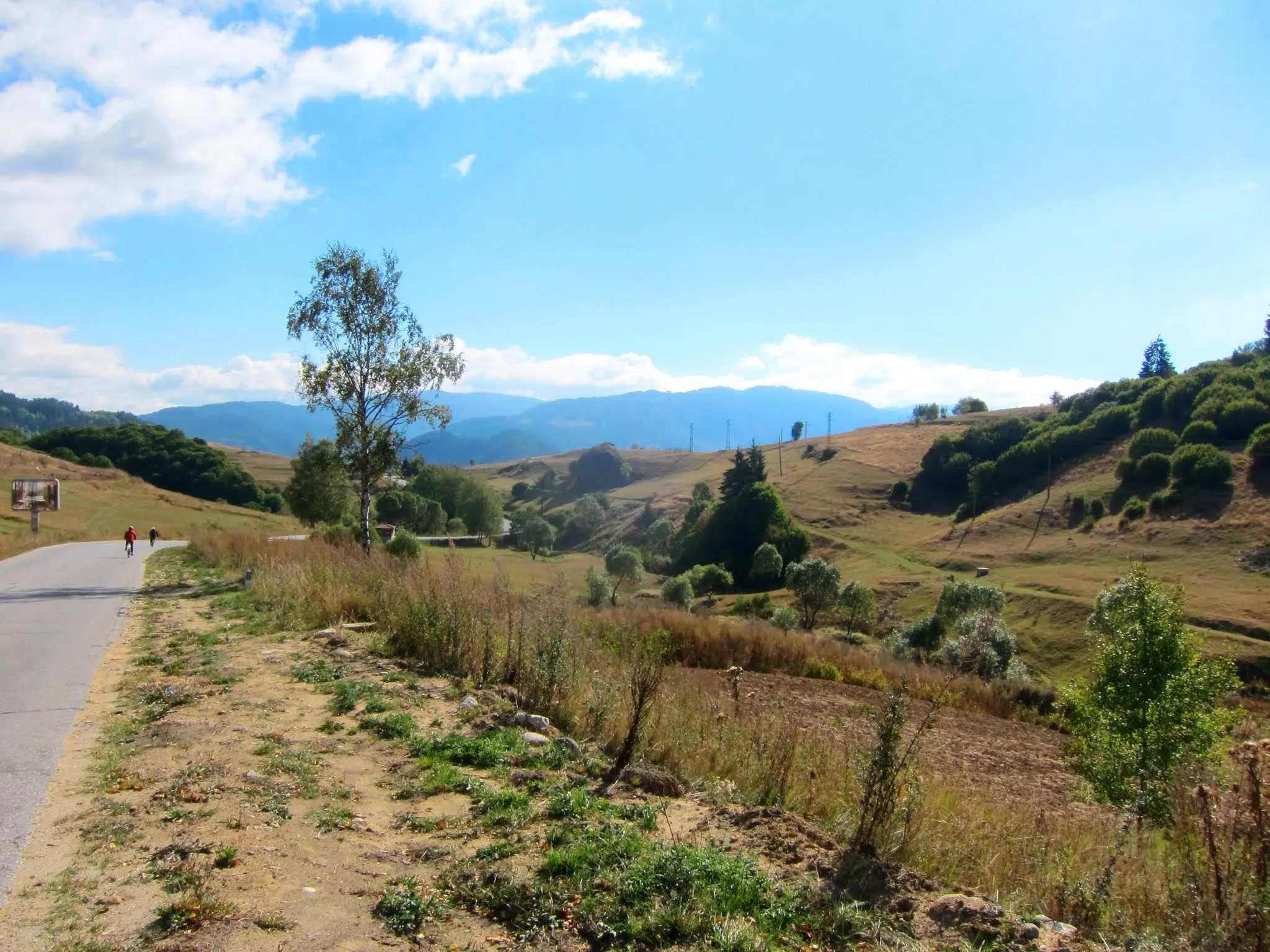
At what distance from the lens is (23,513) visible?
4409 centimetres

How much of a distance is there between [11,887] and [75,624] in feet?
33.1

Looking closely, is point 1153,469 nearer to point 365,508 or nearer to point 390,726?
point 365,508

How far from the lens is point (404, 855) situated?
14.8 feet

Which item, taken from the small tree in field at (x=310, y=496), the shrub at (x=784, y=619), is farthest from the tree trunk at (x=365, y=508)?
the shrub at (x=784, y=619)

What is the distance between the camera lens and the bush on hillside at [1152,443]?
2596 inches

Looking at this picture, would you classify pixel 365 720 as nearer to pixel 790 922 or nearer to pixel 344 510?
pixel 790 922

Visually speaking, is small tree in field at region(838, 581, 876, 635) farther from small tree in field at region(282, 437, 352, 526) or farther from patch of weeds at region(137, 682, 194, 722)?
patch of weeds at region(137, 682, 194, 722)

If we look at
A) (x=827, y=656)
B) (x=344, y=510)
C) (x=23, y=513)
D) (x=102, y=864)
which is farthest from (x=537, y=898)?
(x=23, y=513)

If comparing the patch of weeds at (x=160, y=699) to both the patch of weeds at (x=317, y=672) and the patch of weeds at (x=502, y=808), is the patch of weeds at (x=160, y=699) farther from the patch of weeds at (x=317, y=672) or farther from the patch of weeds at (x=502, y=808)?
the patch of weeds at (x=502, y=808)

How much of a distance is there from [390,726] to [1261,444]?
73.4 metres

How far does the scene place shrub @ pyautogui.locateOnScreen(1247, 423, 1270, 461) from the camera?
192 ft

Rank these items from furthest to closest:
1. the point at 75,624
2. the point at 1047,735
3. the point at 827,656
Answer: the point at 827,656 < the point at 1047,735 < the point at 75,624

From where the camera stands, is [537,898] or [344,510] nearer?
[537,898]

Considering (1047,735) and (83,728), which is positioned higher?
(83,728)
